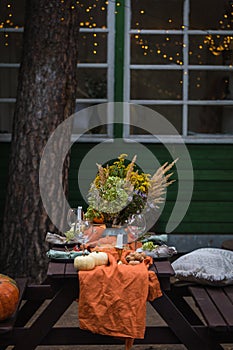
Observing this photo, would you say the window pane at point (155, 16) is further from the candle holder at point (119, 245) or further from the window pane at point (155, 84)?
the candle holder at point (119, 245)

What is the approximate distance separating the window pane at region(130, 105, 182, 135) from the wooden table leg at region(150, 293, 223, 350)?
4.40 m

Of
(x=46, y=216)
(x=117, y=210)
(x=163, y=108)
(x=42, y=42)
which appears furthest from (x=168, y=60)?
(x=117, y=210)

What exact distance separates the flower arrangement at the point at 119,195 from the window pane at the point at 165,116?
12.1 ft

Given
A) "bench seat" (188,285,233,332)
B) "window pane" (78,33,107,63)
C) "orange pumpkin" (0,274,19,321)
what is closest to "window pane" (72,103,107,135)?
"window pane" (78,33,107,63)

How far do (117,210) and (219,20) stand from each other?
476 centimetres

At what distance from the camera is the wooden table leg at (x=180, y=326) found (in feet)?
14.0

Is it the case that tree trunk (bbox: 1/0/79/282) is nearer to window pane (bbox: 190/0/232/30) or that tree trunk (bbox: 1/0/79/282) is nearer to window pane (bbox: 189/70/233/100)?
window pane (bbox: 190/0/232/30)

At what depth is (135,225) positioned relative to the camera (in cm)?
465

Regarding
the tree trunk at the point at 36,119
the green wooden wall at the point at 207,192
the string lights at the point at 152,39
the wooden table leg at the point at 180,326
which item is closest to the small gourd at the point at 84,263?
the wooden table leg at the point at 180,326

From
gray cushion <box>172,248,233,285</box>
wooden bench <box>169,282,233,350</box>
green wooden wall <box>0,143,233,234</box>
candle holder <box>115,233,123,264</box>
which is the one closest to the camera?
wooden bench <box>169,282,233,350</box>

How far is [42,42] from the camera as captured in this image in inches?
280

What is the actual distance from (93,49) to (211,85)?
1583mm

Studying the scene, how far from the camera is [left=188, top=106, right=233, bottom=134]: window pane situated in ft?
28.3

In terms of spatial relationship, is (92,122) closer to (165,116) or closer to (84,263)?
(165,116)
